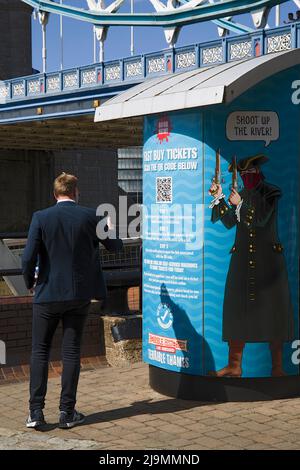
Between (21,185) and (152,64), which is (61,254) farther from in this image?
(21,185)

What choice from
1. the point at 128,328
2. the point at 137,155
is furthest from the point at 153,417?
the point at 137,155

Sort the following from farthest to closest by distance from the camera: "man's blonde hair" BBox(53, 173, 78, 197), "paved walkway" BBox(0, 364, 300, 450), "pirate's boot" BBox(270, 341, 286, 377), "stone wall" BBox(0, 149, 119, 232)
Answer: "stone wall" BBox(0, 149, 119, 232) < "pirate's boot" BBox(270, 341, 286, 377) < "man's blonde hair" BBox(53, 173, 78, 197) < "paved walkway" BBox(0, 364, 300, 450)

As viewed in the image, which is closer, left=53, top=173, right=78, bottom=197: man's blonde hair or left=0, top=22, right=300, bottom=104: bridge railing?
left=53, top=173, right=78, bottom=197: man's blonde hair

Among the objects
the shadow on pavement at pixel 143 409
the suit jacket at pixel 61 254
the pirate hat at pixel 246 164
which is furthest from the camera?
the pirate hat at pixel 246 164

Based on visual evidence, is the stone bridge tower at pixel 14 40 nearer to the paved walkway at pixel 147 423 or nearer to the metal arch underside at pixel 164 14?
the metal arch underside at pixel 164 14

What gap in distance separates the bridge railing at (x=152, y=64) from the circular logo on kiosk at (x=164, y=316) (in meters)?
13.3

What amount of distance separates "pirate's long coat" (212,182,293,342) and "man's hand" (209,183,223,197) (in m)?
0.07

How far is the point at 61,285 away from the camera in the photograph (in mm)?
5766

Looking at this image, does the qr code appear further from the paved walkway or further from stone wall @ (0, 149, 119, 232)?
stone wall @ (0, 149, 119, 232)

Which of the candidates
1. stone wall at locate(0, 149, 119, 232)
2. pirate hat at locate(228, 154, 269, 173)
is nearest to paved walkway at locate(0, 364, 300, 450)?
pirate hat at locate(228, 154, 269, 173)

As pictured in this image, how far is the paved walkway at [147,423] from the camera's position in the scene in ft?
17.6

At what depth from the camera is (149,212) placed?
6.96 m

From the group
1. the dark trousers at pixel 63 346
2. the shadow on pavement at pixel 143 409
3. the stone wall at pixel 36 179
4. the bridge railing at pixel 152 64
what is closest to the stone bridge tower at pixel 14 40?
the stone wall at pixel 36 179

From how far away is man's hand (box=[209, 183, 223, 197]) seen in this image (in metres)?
6.46
